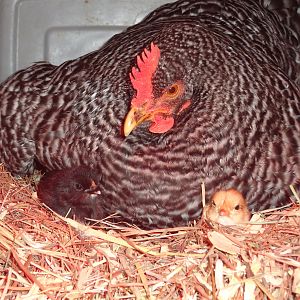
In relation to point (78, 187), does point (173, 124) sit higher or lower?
higher

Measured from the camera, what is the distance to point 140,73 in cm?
233

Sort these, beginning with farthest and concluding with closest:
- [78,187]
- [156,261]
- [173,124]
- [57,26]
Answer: [57,26] → [78,187] → [173,124] → [156,261]

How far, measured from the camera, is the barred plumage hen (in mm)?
2422

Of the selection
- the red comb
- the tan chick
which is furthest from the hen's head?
the tan chick

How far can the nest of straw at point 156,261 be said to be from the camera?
214 centimetres

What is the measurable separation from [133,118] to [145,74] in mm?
166

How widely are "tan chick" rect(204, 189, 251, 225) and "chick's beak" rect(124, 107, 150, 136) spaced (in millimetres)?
407

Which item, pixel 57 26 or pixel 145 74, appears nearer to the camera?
pixel 145 74

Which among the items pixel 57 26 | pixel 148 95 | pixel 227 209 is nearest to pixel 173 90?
pixel 148 95

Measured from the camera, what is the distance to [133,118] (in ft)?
7.73

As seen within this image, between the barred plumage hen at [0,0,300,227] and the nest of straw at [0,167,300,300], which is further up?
the barred plumage hen at [0,0,300,227]

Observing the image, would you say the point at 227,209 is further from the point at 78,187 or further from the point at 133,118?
the point at 78,187

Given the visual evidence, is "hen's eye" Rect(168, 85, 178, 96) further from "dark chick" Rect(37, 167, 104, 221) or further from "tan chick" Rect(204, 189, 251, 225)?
"dark chick" Rect(37, 167, 104, 221)

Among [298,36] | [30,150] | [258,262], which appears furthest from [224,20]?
[258,262]
